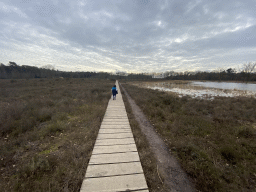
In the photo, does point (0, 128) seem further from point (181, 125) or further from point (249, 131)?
point (249, 131)

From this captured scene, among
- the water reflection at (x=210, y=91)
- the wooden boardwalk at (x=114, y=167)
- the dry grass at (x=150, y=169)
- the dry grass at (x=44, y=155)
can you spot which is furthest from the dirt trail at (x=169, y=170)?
the water reflection at (x=210, y=91)

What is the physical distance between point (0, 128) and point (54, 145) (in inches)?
122

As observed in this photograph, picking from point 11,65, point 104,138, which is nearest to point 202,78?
point 104,138

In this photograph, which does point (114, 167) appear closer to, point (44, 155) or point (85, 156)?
point (85, 156)

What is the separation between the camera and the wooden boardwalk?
2150 millimetres

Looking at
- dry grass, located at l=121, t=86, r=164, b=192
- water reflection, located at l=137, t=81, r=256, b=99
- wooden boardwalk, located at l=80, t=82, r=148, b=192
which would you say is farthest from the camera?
water reflection, located at l=137, t=81, r=256, b=99

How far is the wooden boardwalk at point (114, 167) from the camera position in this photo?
2.15m

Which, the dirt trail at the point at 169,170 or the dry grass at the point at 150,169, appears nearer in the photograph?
the dry grass at the point at 150,169

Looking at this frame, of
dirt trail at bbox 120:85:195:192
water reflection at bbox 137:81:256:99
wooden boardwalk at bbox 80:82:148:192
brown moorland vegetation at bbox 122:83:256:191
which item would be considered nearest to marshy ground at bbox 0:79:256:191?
brown moorland vegetation at bbox 122:83:256:191

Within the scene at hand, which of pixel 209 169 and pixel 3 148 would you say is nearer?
pixel 209 169

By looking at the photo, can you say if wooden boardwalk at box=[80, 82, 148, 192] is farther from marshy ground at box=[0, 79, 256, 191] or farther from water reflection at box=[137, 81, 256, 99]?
water reflection at box=[137, 81, 256, 99]

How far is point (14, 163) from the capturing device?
2900 mm

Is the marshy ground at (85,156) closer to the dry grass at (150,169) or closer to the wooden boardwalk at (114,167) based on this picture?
the dry grass at (150,169)

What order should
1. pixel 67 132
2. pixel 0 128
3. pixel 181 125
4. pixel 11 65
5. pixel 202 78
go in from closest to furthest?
pixel 0 128 < pixel 67 132 < pixel 181 125 < pixel 11 65 < pixel 202 78
